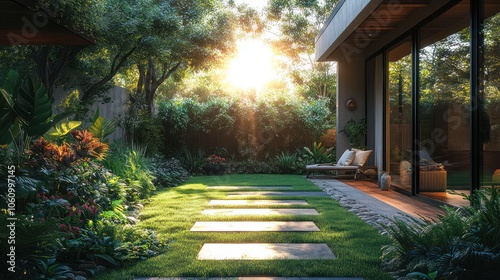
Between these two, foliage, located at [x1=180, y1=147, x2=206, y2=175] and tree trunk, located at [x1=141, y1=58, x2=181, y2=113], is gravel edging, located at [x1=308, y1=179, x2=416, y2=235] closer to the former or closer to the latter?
foliage, located at [x1=180, y1=147, x2=206, y2=175]

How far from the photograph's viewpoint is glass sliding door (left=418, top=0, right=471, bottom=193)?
6.44 meters

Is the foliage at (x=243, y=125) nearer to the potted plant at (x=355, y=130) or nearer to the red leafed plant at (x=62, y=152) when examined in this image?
the potted plant at (x=355, y=130)

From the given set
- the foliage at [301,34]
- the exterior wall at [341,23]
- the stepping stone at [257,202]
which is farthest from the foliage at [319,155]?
the foliage at [301,34]

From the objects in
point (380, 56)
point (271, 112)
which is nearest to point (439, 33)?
point (380, 56)

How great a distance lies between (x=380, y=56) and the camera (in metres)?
11.6

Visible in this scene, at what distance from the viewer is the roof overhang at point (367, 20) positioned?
7965mm

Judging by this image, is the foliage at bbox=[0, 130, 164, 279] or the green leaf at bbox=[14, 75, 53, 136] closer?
the foliage at bbox=[0, 130, 164, 279]

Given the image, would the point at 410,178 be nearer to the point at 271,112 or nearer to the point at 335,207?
the point at 335,207

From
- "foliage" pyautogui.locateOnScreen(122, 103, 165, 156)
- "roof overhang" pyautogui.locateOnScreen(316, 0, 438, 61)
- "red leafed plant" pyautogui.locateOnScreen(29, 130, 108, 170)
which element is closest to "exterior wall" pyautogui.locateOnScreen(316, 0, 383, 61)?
"roof overhang" pyautogui.locateOnScreen(316, 0, 438, 61)

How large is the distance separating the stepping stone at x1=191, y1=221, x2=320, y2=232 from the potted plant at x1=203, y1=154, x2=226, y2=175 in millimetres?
8246

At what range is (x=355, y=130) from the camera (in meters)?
13.2

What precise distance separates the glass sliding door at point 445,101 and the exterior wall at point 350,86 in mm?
5142

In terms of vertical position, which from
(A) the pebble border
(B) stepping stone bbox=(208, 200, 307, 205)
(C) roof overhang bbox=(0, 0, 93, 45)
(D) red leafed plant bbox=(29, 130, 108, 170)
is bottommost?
(B) stepping stone bbox=(208, 200, 307, 205)

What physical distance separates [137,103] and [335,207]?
8168mm
